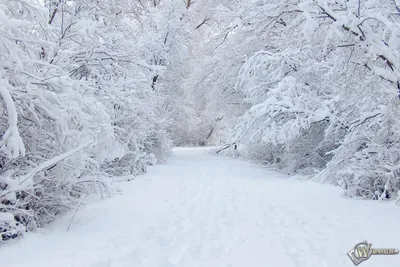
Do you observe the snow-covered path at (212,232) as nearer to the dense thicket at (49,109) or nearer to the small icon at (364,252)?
the small icon at (364,252)

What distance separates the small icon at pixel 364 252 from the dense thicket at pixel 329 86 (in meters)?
2.21

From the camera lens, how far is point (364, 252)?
3.53 meters

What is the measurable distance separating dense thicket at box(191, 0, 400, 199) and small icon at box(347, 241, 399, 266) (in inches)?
87.1

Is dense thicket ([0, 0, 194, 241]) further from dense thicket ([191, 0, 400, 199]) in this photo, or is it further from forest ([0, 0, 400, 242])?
dense thicket ([191, 0, 400, 199])

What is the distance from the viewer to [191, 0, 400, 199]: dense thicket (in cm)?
442

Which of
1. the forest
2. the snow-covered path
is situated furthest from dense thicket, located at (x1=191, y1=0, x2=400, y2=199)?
the snow-covered path

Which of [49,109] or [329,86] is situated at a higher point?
[329,86]

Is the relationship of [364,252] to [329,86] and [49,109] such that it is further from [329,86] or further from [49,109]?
[329,86]

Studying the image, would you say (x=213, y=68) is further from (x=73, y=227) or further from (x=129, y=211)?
(x=73, y=227)

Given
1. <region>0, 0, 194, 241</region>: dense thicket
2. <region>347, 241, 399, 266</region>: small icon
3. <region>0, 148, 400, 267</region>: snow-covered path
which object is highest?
<region>0, 0, 194, 241</region>: dense thicket

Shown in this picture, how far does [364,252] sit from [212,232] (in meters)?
1.64

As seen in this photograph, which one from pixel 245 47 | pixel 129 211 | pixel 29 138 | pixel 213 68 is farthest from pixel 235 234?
pixel 213 68

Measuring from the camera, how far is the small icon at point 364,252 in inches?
133

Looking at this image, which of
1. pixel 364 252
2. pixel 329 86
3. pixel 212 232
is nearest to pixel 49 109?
pixel 212 232
